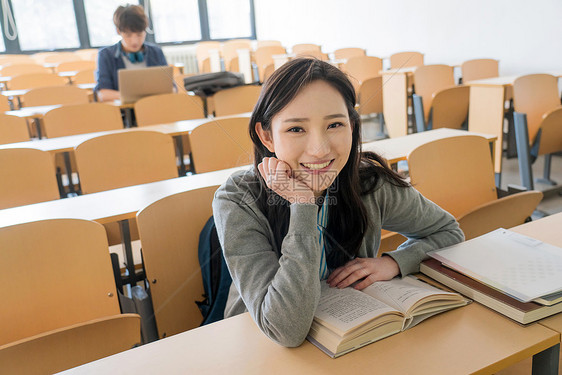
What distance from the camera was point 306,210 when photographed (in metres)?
0.94

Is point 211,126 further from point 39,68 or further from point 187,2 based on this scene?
point 187,2

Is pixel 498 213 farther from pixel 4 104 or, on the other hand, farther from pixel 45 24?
pixel 45 24

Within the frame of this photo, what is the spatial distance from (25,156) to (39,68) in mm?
4403

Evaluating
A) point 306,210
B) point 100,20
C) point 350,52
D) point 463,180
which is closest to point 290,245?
point 306,210

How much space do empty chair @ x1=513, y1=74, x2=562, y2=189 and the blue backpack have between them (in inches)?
95.0

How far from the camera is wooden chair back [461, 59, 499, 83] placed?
15.0 feet

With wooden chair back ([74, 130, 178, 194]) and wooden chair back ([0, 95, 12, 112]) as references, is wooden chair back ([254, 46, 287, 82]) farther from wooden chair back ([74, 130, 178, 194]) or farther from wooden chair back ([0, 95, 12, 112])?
wooden chair back ([74, 130, 178, 194])

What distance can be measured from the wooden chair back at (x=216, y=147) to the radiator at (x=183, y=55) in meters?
6.71

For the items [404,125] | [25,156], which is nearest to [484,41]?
[404,125]

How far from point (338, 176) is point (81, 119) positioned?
2.30 meters

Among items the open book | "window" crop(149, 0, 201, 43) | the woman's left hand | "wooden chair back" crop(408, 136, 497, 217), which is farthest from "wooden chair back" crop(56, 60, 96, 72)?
the open book

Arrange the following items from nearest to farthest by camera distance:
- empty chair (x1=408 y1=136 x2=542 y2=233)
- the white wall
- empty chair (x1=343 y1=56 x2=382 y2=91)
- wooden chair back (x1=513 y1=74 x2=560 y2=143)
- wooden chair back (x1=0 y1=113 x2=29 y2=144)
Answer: empty chair (x1=408 y1=136 x2=542 y2=233), wooden chair back (x1=0 y1=113 x2=29 y2=144), wooden chair back (x1=513 y1=74 x2=560 y2=143), the white wall, empty chair (x1=343 y1=56 x2=382 y2=91)

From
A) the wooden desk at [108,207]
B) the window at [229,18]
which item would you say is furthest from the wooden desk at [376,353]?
the window at [229,18]

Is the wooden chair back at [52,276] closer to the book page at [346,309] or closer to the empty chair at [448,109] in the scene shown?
the book page at [346,309]
